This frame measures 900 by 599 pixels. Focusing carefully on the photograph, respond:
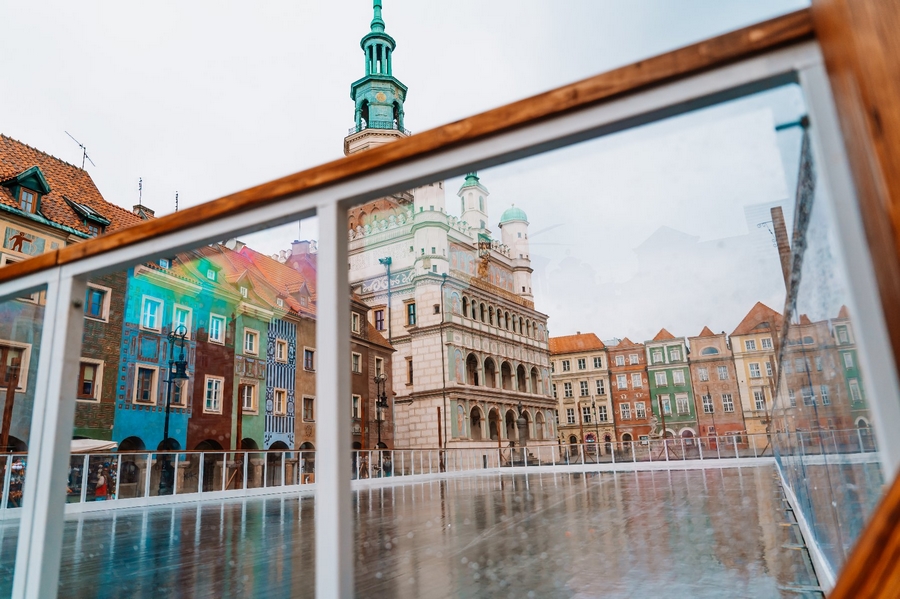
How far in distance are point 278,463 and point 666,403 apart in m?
16.3

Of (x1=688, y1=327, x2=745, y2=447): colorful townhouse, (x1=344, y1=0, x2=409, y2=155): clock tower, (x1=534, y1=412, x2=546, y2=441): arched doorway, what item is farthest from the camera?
(x1=344, y1=0, x2=409, y2=155): clock tower

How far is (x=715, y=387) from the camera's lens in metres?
18.1

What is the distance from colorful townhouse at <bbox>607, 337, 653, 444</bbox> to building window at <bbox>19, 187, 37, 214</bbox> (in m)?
18.8

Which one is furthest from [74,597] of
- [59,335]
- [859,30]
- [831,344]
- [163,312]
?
[859,30]

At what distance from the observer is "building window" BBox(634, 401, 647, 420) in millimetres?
22438

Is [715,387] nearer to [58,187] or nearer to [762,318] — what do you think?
[762,318]

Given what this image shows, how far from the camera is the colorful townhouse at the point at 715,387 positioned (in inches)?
658

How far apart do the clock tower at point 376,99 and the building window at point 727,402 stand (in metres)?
17.7

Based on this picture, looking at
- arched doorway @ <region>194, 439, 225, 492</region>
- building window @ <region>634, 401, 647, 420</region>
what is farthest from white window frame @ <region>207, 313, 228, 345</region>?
building window @ <region>634, 401, 647, 420</region>

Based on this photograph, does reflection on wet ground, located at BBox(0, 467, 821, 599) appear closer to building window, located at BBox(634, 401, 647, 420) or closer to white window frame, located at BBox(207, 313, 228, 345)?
white window frame, located at BBox(207, 313, 228, 345)

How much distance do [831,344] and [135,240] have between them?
1.10 meters

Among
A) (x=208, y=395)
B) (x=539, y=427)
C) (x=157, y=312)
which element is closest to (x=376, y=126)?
(x=539, y=427)

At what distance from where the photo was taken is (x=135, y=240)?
3.02 feet

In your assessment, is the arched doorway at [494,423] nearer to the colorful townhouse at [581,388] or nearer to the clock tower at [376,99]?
the colorful townhouse at [581,388]
